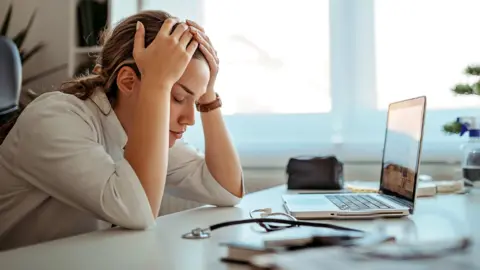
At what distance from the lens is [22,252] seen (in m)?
0.63

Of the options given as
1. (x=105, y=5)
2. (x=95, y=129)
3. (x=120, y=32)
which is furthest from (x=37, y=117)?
(x=105, y=5)

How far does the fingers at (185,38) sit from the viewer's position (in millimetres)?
952

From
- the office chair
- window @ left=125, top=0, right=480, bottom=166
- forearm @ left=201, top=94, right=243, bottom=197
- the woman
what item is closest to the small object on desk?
the woman

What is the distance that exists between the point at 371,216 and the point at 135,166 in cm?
40

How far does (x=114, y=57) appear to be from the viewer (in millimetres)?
1068

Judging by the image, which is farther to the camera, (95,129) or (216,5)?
(216,5)

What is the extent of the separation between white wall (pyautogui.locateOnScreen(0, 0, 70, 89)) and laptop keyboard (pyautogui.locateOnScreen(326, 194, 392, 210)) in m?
1.55

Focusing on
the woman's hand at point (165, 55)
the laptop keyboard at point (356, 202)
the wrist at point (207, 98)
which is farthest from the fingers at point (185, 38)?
A: the laptop keyboard at point (356, 202)

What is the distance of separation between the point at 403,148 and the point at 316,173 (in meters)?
0.40

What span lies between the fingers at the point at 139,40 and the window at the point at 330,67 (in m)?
1.18

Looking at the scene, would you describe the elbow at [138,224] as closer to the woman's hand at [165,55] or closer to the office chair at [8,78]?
the woman's hand at [165,55]

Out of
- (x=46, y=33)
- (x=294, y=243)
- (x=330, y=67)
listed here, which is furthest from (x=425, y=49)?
(x=294, y=243)

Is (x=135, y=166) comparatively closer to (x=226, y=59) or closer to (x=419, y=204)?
(x=419, y=204)

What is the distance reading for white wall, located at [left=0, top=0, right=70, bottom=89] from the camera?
2340mm
